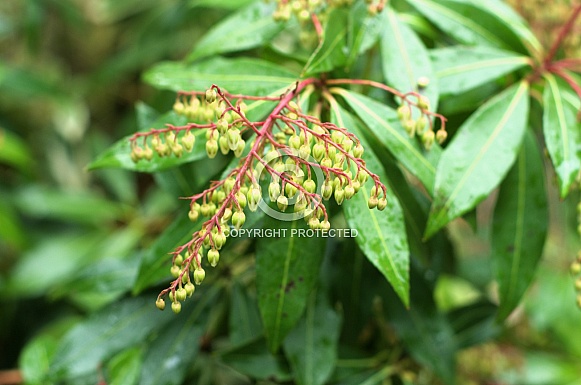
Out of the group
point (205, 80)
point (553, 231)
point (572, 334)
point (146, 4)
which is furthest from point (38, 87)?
point (553, 231)

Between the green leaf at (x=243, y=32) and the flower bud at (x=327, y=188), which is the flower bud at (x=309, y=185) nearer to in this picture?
the flower bud at (x=327, y=188)

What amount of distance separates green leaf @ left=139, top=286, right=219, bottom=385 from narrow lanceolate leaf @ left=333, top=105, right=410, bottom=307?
366 millimetres

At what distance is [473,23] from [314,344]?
1.94 feet

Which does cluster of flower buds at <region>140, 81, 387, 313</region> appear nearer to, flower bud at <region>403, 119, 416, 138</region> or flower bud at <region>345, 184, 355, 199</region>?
flower bud at <region>345, 184, 355, 199</region>

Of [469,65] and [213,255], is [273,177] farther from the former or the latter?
[469,65]

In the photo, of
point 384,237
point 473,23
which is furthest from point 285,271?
point 473,23

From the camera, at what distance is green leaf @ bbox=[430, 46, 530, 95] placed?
94 centimetres

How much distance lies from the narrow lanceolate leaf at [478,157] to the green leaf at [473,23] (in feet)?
0.39

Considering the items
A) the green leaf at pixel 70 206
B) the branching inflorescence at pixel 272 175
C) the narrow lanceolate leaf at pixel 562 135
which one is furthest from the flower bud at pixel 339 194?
the green leaf at pixel 70 206

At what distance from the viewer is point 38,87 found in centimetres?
193

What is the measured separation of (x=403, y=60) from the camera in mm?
897

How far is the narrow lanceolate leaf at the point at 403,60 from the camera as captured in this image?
0.87m

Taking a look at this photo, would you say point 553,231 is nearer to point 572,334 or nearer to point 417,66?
point 572,334

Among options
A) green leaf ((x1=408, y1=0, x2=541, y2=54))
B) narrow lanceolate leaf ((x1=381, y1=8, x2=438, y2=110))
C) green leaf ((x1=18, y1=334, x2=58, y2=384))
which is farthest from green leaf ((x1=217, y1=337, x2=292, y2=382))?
green leaf ((x1=408, y1=0, x2=541, y2=54))
